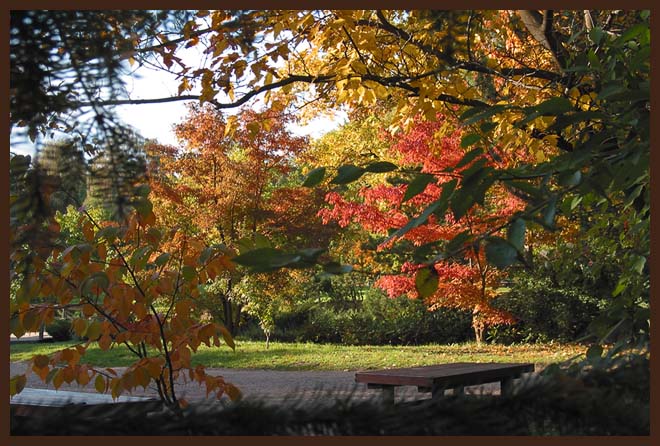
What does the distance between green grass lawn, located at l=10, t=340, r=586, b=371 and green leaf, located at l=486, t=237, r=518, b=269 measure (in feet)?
26.8

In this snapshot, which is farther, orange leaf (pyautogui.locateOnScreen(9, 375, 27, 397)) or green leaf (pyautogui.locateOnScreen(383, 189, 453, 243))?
orange leaf (pyautogui.locateOnScreen(9, 375, 27, 397))

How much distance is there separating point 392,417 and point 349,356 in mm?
9756

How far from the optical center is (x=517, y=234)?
1.13 meters

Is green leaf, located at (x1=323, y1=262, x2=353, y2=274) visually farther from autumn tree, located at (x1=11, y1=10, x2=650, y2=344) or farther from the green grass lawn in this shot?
the green grass lawn

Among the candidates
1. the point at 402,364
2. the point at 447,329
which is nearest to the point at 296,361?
the point at 402,364

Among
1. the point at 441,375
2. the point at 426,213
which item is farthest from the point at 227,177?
the point at 426,213

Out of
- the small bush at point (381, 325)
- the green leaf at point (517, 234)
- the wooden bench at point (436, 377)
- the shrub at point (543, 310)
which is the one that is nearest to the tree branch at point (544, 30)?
the wooden bench at point (436, 377)

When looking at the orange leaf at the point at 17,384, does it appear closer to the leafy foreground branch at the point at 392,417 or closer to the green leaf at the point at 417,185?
the leafy foreground branch at the point at 392,417

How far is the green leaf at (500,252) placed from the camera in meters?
1.04

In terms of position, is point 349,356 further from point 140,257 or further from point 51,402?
point 140,257

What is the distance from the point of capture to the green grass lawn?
31.0 ft

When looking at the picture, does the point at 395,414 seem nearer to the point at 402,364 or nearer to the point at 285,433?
the point at 285,433

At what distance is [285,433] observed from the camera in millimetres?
868

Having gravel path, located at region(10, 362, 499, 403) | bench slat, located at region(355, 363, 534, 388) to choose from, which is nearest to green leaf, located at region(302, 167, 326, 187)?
bench slat, located at region(355, 363, 534, 388)
